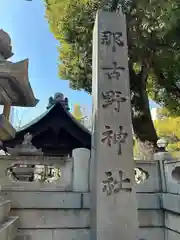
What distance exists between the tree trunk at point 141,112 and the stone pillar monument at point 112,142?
15.1ft

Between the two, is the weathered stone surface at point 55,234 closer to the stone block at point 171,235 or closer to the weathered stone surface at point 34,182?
the weathered stone surface at point 34,182

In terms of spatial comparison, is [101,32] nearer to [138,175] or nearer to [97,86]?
[97,86]

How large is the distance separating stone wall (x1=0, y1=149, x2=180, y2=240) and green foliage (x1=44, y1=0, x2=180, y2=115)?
175 inches

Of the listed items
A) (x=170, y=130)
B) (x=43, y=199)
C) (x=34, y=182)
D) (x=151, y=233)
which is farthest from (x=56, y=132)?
(x=170, y=130)

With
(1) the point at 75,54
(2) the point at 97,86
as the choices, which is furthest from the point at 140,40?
(2) the point at 97,86

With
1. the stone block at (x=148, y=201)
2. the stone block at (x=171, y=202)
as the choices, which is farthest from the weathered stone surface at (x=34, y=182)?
the stone block at (x=171, y=202)

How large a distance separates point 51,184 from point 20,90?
6.17ft

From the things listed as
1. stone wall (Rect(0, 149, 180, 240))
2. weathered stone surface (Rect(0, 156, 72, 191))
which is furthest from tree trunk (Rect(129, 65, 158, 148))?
weathered stone surface (Rect(0, 156, 72, 191))

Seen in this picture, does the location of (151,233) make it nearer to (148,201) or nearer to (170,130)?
(148,201)

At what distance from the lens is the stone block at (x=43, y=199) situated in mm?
4172

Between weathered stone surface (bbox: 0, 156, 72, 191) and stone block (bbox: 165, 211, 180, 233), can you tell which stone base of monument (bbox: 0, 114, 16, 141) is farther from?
stone block (bbox: 165, 211, 180, 233)

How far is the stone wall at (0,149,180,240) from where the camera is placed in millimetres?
4164

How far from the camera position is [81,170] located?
445 centimetres

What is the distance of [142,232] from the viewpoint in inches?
173
